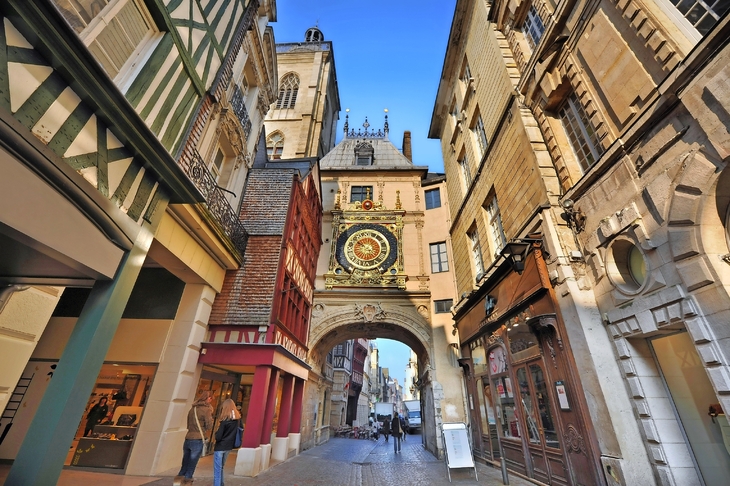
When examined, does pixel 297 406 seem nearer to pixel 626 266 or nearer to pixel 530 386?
pixel 530 386

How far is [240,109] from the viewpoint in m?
9.27

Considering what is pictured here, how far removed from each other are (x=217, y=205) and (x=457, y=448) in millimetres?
8333

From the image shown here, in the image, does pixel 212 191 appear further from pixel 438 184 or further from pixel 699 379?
pixel 438 184

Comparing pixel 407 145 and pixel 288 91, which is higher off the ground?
pixel 288 91

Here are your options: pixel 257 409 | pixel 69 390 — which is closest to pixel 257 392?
pixel 257 409

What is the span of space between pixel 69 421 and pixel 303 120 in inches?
1008

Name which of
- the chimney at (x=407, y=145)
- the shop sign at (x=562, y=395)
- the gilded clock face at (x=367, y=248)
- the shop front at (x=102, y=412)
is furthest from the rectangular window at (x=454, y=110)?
the shop front at (x=102, y=412)

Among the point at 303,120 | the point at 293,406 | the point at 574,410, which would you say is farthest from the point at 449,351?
the point at 303,120

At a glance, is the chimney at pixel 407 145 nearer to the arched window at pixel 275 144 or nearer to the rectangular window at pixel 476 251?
the arched window at pixel 275 144

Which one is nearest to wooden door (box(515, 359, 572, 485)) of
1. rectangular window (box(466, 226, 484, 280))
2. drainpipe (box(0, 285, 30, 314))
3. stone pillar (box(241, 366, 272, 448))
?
rectangular window (box(466, 226, 484, 280))

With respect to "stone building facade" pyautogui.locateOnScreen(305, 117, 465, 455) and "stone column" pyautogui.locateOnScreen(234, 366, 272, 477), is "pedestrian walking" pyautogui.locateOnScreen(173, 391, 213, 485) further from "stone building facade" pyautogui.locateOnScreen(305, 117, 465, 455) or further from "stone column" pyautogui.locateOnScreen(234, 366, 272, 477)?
"stone building facade" pyautogui.locateOnScreen(305, 117, 465, 455)

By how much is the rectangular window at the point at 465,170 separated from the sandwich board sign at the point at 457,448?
916 centimetres

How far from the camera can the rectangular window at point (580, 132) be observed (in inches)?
249

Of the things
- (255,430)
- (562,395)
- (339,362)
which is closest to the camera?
(562,395)
